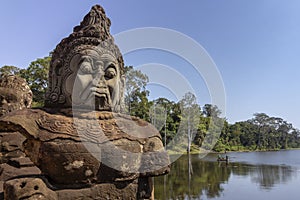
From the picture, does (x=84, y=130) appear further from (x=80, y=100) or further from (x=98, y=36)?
(x=98, y=36)

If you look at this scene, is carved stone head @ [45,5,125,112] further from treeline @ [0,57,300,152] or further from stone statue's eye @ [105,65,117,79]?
treeline @ [0,57,300,152]

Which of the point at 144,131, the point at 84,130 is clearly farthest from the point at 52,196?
the point at 144,131

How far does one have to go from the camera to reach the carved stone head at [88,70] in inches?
88.1

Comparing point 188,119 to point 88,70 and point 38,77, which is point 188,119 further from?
point 38,77

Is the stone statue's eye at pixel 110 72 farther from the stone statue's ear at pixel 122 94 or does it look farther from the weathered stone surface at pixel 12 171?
the weathered stone surface at pixel 12 171

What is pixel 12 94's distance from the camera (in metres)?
3.96

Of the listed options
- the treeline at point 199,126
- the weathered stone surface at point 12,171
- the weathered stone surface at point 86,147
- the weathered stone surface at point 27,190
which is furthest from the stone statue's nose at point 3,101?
the treeline at point 199,126

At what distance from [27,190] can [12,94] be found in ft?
8.50

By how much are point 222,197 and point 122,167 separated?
27.6 ft

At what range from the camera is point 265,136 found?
208 ft

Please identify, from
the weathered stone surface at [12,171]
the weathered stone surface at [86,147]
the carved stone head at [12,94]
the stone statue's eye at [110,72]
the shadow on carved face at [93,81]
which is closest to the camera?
the weathered stone surface at [86,147]

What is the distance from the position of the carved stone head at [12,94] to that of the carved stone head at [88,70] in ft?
6.28

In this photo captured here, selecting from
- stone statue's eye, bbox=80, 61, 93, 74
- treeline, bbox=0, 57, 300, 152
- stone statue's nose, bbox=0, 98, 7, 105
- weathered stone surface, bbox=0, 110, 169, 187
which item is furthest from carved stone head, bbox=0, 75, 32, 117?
treeline, bbox=0, 57, 300, 152

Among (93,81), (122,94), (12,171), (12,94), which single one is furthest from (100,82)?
(12,94)
